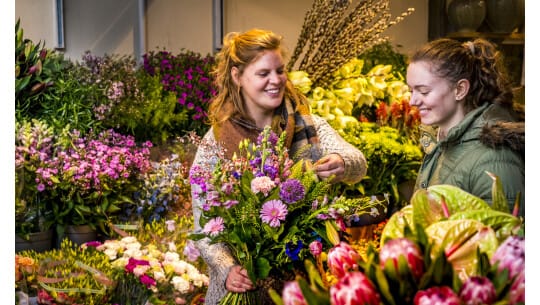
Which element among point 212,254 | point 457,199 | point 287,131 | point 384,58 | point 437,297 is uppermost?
point 384,58

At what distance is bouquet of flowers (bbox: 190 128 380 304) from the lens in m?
1.53

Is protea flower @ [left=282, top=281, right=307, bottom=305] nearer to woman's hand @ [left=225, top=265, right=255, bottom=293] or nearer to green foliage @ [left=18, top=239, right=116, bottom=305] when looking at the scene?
woman's hand @ [left=225, top=265, right=255, bottom=293]

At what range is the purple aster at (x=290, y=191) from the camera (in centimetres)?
152

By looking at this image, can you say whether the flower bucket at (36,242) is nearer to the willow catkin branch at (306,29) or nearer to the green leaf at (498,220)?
the willow catkin branch at (306,29)

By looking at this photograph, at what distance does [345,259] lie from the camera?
0.95m

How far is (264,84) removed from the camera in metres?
1.80

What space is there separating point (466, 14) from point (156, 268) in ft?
3.77

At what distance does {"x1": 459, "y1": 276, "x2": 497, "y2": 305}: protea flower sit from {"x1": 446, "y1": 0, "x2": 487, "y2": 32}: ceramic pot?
0.95m

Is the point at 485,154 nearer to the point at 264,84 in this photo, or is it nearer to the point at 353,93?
the point at 264,84

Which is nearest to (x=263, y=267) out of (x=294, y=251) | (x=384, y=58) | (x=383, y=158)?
(x=294, y=251)

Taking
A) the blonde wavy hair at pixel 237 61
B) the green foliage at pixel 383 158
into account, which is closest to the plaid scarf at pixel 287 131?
the blonde wavy hair at pixel 237 61

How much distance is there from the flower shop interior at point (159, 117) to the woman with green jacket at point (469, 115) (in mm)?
115
